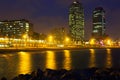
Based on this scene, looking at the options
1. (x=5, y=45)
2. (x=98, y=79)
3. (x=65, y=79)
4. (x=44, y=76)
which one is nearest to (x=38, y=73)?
(x=44, y=76)

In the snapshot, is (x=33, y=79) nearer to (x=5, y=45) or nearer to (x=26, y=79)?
(x=26, y=79)

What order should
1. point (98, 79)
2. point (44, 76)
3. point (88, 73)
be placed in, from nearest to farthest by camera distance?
point (98, 79)
point (44, 76)
point (88, 73)

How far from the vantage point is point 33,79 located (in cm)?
2711

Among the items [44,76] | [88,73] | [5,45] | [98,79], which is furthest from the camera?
[5,45]

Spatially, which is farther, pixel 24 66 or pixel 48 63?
pixel 48 63

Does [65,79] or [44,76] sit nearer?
[65,79]

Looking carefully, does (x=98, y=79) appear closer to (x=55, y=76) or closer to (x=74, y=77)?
(x=74, y=77)

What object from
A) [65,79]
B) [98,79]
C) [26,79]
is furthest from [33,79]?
[98,79]

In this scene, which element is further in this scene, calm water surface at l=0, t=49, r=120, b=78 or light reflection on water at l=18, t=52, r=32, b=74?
calm water surface at l=0, t=49, r=120, b=78

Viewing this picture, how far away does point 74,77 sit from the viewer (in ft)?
87.4

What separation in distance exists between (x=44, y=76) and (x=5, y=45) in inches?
6595

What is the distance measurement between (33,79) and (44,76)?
4.04ft

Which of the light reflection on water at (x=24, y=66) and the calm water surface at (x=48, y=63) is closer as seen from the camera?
the light reflection on water at (x=24, y=66)

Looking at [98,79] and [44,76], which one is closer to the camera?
[98,79]
